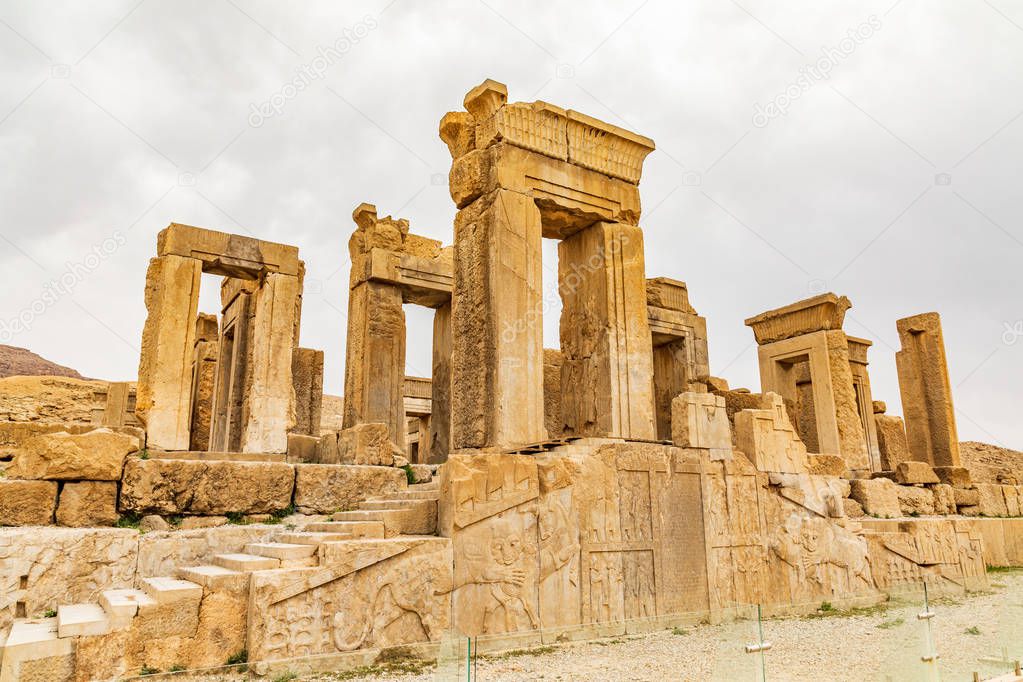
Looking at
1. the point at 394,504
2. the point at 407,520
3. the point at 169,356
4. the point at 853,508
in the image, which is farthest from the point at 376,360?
the point at 853,508

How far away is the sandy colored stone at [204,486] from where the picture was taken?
6.36 metres

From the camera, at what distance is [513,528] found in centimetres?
604

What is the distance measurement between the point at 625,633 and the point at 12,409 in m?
19.2

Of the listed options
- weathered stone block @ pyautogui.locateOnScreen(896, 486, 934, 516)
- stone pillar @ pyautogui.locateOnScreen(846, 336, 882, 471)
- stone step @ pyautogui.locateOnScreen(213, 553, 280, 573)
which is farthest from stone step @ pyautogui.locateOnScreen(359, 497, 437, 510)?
stone pillar @ pyautogui.locateOnScreen(846, 336, 882, 471)

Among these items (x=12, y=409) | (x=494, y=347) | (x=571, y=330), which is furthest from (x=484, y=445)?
(x=12, y=409)

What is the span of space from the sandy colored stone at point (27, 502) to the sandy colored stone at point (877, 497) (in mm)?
10577

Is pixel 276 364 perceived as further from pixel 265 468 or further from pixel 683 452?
pixel 683 452

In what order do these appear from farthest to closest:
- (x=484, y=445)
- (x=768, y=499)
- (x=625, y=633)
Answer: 1. (x=768, y=499)
2. (x=484, y=445)
3. (x=625, y=633)

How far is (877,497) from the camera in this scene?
36.8 ft

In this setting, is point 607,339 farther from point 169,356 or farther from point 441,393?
point 169,356

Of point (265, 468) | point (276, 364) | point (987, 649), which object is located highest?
point (276, 364)

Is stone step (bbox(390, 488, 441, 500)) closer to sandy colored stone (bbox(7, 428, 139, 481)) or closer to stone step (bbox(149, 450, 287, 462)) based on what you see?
stone step (bbox(149, 450, 287, 462))

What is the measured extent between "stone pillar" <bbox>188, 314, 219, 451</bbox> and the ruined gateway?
187 cm

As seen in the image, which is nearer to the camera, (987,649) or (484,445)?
(987,649)
